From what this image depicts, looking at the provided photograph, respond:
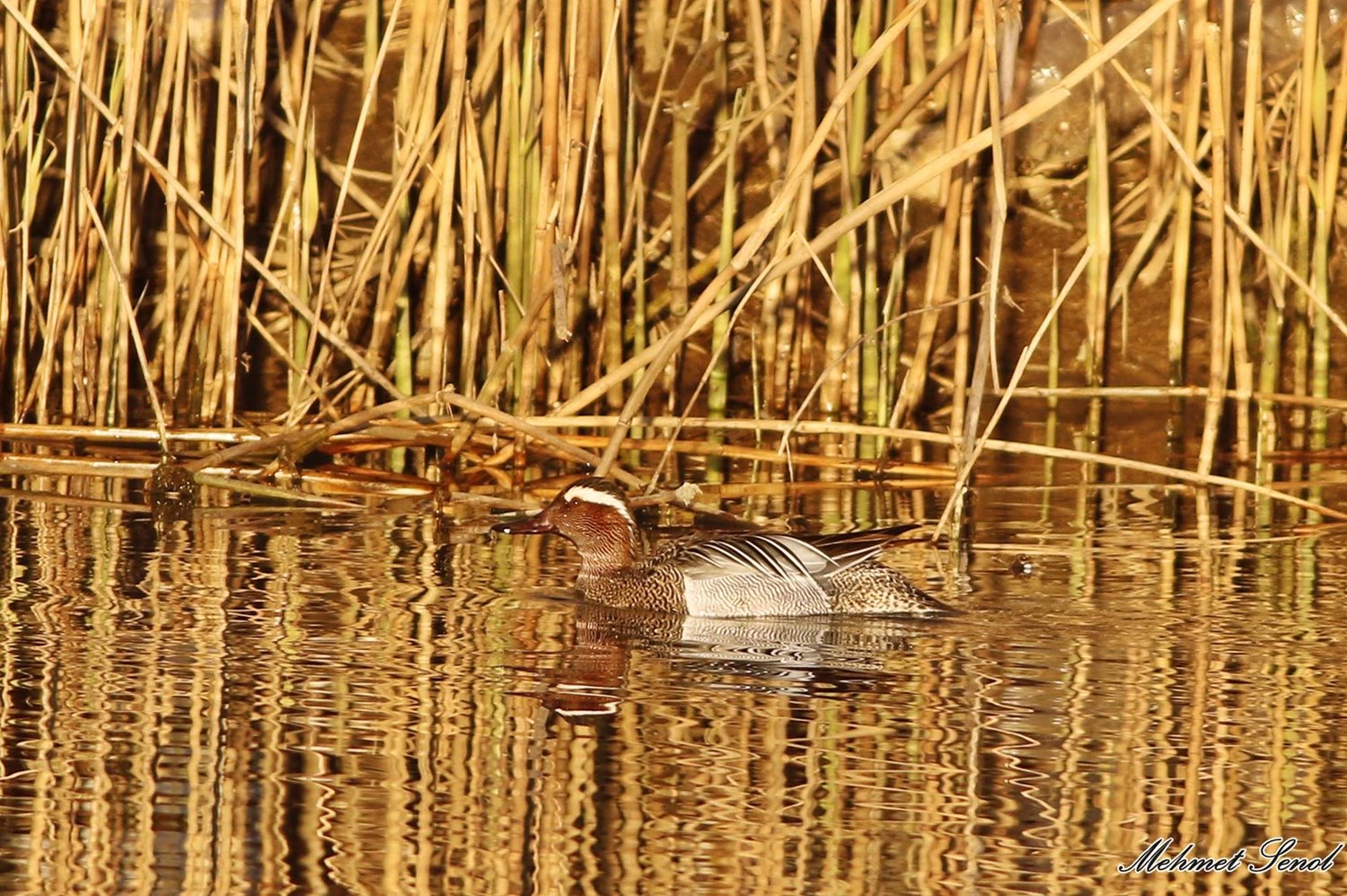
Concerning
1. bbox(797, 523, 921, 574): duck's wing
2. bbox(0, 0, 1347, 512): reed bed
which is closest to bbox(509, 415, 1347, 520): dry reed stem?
bbox(0, 0, 1347, 512): reed bed

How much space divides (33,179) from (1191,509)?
4.03m

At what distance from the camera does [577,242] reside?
7.98m

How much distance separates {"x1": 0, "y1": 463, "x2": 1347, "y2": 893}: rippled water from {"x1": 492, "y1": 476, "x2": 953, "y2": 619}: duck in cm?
8

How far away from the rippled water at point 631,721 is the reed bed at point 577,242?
0.79 meters

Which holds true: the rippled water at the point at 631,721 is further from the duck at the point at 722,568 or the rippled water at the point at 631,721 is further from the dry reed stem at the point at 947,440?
the dry reed stem at the point at 947,440

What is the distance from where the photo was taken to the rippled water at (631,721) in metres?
3.76

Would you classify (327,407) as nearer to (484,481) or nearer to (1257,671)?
(484,481)

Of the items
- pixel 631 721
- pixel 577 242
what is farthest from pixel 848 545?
pixel 577 242

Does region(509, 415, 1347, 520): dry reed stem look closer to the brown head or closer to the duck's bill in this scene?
the brown head

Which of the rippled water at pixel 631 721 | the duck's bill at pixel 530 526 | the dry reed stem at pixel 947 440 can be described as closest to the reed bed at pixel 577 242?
the dry reed stem at pixel 947 440

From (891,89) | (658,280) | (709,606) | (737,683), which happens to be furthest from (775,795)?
(658,280)

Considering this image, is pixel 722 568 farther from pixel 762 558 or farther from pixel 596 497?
pixel 596 497

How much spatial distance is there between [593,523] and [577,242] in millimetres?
1891

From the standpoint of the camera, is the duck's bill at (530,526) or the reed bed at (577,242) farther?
the reed bed at (577,242)
